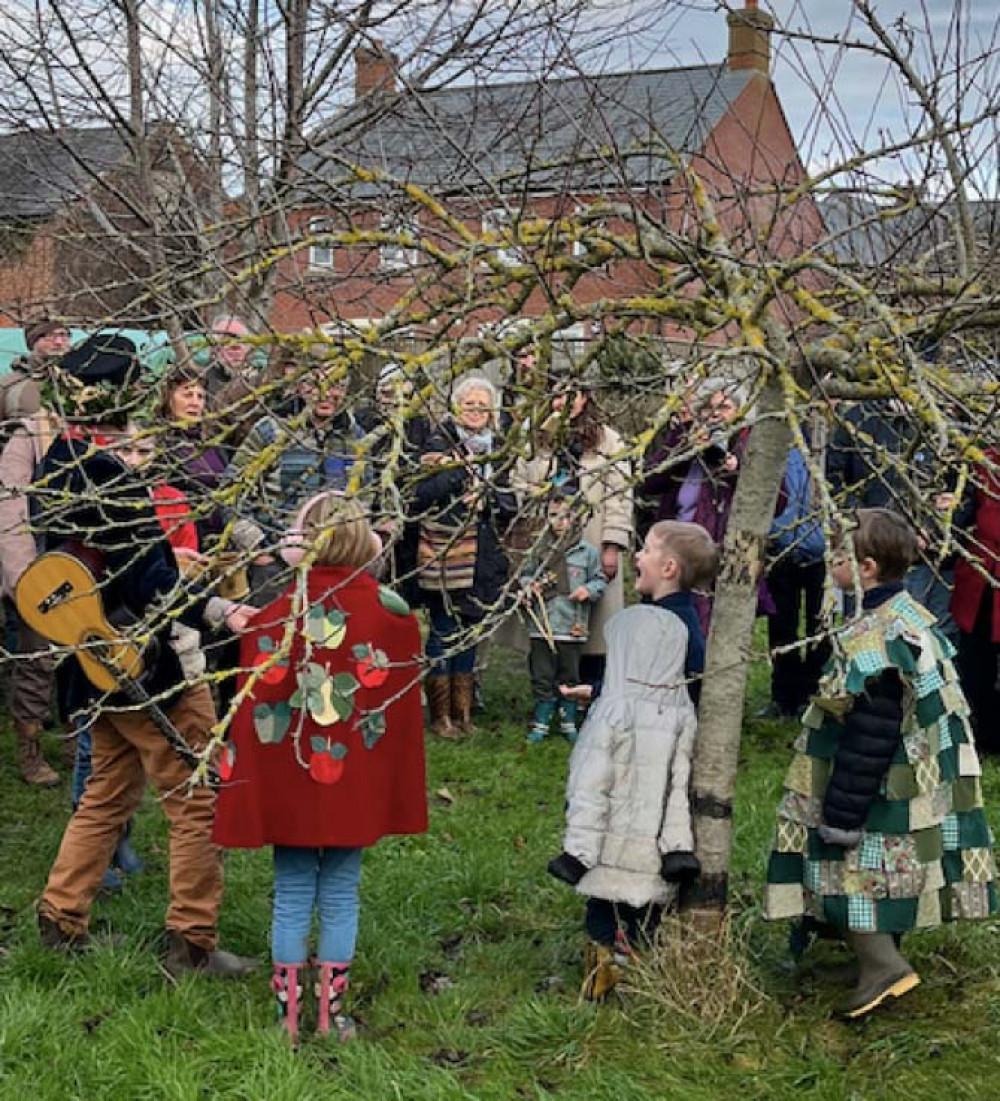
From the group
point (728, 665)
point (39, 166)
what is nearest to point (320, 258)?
point (728, 665)

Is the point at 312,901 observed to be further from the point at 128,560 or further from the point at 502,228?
the point at 502,228

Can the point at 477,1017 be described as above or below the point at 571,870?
below

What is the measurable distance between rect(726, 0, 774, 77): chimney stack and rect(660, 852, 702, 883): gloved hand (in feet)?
7.96

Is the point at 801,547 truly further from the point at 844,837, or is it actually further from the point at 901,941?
the point at 844,837

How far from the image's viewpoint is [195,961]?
15.8 ft

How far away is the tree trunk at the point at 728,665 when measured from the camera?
4457 millimetres

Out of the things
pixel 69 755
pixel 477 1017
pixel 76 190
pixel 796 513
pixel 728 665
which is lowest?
pixel 477 1017

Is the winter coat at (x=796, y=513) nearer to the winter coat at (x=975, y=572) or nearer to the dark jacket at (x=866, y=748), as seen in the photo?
the winter coat at (x=975, y=572)

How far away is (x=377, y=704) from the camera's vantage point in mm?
4359

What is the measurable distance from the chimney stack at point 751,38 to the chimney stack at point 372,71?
369 centimetres

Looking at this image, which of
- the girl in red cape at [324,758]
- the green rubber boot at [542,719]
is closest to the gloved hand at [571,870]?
the girl in red cape at [324,758]

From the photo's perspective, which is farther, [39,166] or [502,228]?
[39,166]

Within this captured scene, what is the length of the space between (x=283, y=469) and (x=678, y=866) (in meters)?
3.70

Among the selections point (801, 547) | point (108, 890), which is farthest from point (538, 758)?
point (108, 890)
